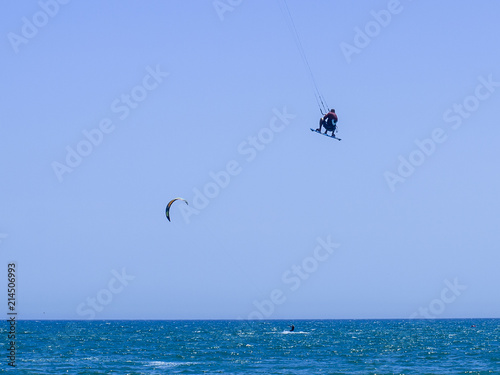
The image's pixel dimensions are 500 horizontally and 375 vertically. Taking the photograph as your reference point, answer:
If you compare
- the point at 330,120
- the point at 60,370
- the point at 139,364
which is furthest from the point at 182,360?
the point at 330,120

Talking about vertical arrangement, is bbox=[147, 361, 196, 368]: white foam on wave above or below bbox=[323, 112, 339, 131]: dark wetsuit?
below

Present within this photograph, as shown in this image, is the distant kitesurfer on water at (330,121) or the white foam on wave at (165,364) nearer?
the distant kitesurfer on water at (330,121)

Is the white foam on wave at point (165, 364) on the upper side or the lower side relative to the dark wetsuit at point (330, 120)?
lower

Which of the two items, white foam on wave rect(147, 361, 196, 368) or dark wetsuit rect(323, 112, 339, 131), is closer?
dark wetsuit rect(323, 112, 339, 131)

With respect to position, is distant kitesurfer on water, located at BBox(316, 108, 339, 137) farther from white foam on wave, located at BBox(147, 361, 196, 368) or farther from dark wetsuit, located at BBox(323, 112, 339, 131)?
white foam on wave, located at BBox(147, 361, 196, 368)

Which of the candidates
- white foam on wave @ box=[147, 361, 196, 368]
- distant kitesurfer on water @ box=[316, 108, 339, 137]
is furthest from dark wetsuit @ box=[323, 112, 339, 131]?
white foam on wave @ box=[147, 361, 196, 368]

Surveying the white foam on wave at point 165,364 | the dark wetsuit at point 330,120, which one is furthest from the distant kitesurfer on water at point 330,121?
the white foam on wave at point 165,364

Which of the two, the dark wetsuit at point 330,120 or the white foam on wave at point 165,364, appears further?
the white foam on wave at point 165,364

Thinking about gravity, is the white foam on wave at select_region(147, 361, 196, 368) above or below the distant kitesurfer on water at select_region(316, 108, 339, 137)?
below

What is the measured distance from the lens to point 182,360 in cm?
5288

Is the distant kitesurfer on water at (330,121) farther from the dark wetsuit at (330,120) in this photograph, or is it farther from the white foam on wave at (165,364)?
the white foam on wave at (165,364)

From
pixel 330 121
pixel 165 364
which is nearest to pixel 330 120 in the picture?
pixel 330 121

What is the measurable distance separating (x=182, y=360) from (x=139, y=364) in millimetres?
5098

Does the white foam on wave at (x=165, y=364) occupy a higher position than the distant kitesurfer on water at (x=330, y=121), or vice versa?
the distant kitesurfer on water at (x=330, y=121)
